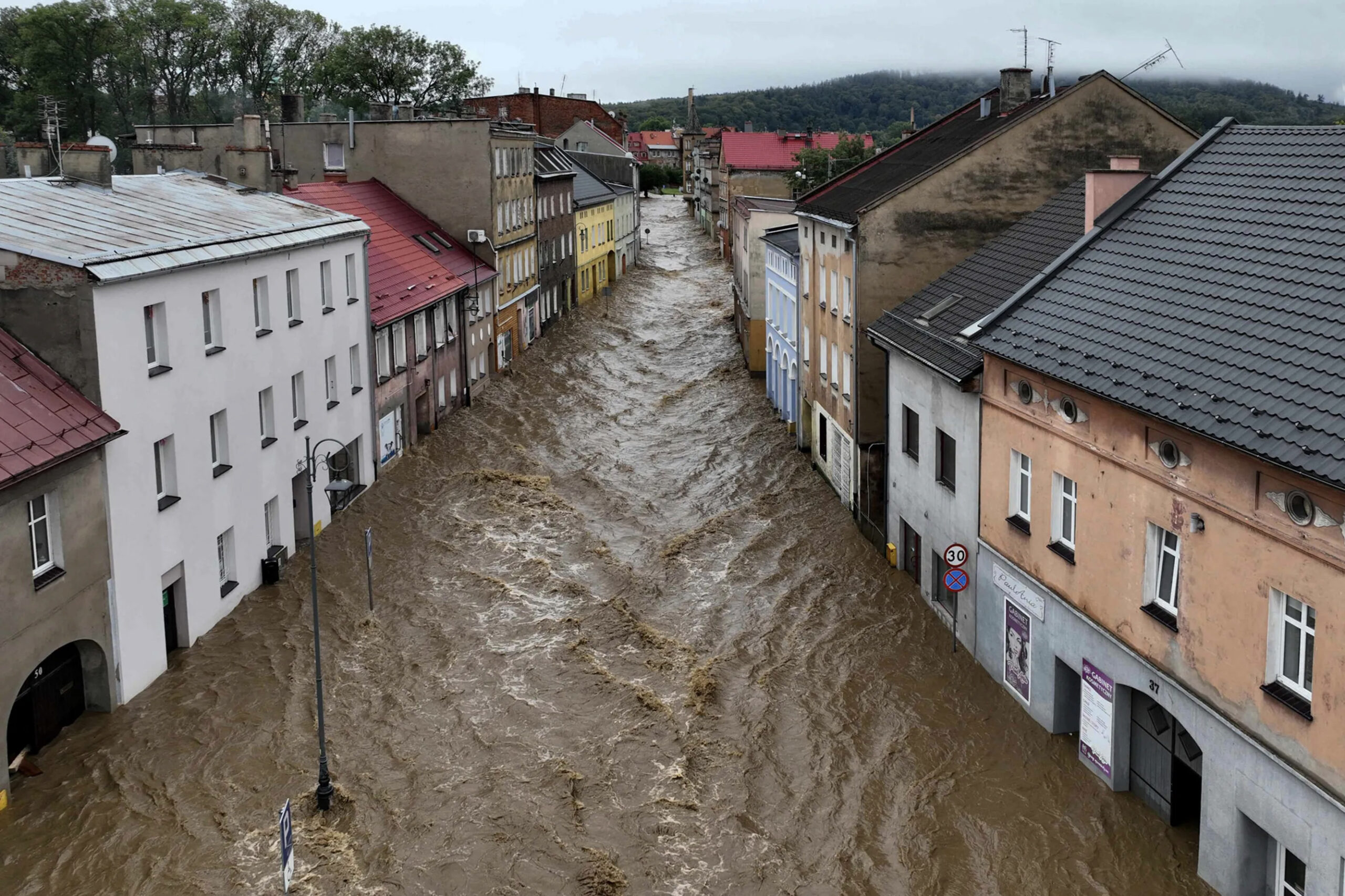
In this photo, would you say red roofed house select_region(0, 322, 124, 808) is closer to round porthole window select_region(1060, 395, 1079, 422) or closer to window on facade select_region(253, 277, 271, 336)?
window on facade select_region(253, 277, 271, 336)

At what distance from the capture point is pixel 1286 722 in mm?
12844

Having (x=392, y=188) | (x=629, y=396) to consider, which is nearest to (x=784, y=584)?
(x=629, y=396)

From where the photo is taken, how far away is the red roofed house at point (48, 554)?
16.5 meters

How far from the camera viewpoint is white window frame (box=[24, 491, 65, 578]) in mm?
17172

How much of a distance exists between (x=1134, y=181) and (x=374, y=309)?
19.2 m

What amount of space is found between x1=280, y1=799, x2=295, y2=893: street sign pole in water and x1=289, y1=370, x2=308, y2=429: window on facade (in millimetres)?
13206

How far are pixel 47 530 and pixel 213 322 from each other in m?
6.39

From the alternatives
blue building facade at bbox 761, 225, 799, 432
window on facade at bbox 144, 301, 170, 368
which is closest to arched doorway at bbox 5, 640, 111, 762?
window on facade at bbox 144, 301, 170, 368

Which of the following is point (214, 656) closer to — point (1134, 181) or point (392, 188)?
point (1134, 181)

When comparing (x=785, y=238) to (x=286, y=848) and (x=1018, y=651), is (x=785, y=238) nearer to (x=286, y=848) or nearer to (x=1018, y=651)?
(x=1018, y=651)

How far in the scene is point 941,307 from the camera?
24062mm

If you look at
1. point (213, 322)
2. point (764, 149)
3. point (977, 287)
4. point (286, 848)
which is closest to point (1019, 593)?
point (977, 287)

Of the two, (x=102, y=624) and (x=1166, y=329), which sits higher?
(x=1166, y=329)

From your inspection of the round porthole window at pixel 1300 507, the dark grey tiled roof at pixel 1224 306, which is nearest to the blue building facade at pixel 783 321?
the dark grey tiled roof at pixel 1224 306
